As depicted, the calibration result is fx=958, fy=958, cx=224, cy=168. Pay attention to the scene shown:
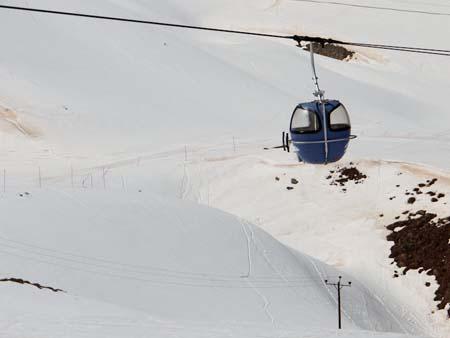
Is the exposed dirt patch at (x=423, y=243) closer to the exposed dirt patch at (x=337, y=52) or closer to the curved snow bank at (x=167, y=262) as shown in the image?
the curved snow bank at (x=167, y=262)

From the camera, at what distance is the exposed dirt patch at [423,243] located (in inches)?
2136

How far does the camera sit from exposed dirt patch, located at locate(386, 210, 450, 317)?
54.2 meters

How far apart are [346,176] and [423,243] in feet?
30.5

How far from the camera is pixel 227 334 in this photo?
17.8 metres

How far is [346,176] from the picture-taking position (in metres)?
63.9

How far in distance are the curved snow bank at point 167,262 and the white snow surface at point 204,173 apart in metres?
0.11

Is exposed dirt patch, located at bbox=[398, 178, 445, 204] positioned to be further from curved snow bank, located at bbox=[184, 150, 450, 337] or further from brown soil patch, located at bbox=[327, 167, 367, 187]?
brown soil patch, located at bbox=[327, 167, 367, 187]

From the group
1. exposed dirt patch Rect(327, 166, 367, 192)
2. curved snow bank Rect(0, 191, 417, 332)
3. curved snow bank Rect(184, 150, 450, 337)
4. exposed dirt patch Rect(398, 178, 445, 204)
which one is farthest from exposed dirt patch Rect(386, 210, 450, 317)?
exposed dirt patch Rect(327, 166, 367, 192)

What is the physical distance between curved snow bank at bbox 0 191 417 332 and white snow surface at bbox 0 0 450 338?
11 cm

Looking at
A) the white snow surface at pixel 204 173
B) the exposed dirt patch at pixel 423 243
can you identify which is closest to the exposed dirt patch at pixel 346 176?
the white snow surface at pixel 204 173

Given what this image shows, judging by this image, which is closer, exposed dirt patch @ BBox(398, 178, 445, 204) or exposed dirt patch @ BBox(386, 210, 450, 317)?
exposed dirt patch @ BBox(386, 210, 450, 317)

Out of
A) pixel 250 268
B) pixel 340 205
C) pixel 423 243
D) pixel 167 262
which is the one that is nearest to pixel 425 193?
pixel 423 243

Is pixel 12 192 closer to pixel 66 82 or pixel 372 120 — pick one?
pixel 66 82

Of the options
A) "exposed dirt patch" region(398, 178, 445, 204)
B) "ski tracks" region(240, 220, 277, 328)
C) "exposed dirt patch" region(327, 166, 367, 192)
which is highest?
"exposed dirt patch" region(327, 166, 367, 192)
